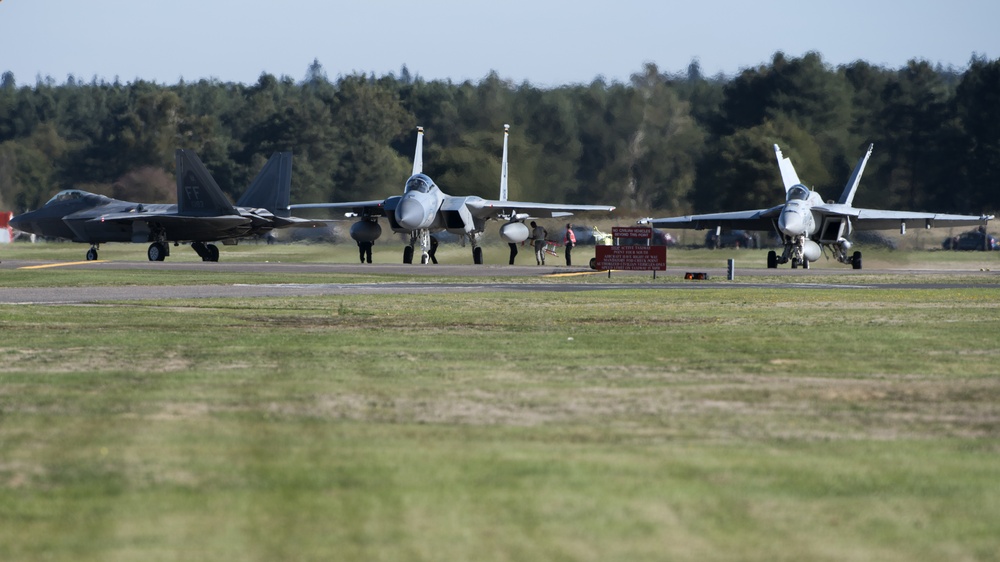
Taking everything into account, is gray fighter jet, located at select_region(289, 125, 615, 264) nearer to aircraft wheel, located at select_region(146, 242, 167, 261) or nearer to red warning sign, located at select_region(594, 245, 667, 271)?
aircraft wheel, located at select_region(146, 242, 167, 261)

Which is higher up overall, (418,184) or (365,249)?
(418,184)

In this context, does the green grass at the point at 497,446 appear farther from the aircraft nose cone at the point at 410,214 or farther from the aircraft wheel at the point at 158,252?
the aircraft wheel at the point at 158,252

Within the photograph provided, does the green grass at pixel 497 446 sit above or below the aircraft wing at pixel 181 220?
below

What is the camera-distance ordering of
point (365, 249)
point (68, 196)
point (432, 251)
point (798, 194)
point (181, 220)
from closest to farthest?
point (798, 194)
point (181, 220)
point (432, 251)
point (365, 249)
point (68, 196)

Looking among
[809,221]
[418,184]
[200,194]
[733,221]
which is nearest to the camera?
[809,221]

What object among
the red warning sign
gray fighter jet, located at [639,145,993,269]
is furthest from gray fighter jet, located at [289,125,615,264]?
the red warning sign

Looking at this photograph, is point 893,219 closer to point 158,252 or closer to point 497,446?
point 158,252

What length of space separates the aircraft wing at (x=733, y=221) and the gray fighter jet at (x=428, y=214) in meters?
3.84

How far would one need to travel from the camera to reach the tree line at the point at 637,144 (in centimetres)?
7131

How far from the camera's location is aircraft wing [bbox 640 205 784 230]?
171 feet

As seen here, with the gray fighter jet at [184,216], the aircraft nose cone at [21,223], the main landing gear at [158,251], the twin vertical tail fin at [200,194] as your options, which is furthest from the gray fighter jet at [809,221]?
the aircraft nose cone at [21,223]

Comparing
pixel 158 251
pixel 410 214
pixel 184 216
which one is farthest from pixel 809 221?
pixel 158 251

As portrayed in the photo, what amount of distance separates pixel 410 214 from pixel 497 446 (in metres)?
40.8

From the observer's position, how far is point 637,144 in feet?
251
